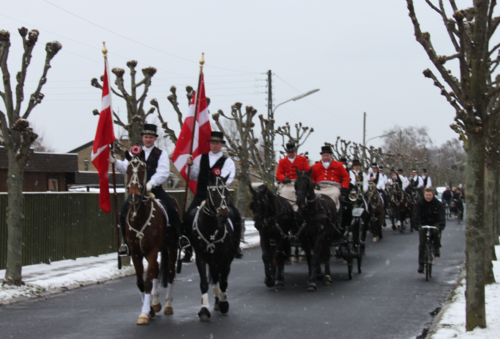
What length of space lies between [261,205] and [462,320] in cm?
429

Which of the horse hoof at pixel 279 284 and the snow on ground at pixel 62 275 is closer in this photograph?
the snow on ground at pixel 62 275

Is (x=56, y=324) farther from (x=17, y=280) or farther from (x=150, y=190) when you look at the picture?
(x=17, y=280)

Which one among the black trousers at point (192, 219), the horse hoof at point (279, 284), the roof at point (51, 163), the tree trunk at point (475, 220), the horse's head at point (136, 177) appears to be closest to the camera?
the tree trunk at point (475, 220)

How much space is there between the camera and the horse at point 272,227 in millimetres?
11258

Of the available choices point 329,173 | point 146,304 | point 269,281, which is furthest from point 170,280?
point 329,173

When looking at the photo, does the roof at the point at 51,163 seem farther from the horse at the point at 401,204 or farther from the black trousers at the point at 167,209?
the black trousers at the point at 167,209

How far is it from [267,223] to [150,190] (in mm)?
2993

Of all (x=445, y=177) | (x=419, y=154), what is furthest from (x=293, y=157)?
(x=419, y=154)

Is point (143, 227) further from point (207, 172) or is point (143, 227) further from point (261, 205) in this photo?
point (261, 205)

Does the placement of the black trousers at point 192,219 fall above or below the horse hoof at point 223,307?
above

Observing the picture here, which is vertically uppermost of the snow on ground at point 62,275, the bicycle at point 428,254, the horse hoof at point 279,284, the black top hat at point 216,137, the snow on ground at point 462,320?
the black top hat at point 216,137

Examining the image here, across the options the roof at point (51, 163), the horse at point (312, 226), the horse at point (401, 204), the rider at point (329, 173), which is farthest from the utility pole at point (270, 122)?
the horse at point (312, 226)

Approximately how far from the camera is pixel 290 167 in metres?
13.1

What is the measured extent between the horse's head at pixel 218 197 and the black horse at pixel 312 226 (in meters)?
2.79
